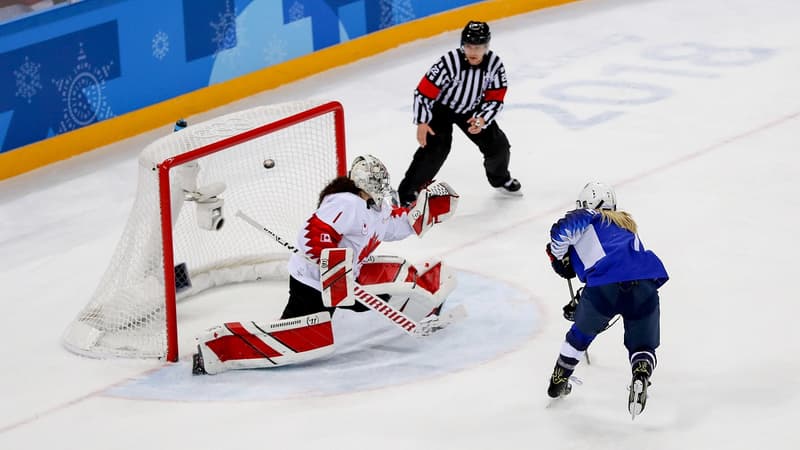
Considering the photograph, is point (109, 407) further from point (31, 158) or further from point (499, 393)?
point (31, 158)

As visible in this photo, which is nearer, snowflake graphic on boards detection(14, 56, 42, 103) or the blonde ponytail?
the blonde ponytail

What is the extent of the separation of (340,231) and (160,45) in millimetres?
3450

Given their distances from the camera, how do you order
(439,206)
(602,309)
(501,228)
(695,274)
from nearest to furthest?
(602,309)
(439,206)
(695,274)
(501,228)

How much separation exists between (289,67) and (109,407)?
14.3 feet

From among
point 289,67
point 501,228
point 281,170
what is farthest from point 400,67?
point 281,170

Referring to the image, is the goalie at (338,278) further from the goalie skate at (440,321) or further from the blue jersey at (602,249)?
the blue jersey at (602,249)

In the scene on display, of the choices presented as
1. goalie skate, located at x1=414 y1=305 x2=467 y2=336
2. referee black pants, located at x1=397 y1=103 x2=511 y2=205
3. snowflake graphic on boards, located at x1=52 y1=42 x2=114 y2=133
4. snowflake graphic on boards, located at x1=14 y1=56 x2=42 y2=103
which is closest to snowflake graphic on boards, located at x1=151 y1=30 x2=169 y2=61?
snowflake graphic on boards, located at x1=52 y1=42 x2=114 y2=133

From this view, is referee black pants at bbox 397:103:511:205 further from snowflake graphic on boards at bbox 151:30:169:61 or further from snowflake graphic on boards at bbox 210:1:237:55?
snowflake graphic on boards at bbox 210:1:237:55

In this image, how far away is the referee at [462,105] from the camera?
21.2ft

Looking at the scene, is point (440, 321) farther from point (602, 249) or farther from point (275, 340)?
point (602, 249)

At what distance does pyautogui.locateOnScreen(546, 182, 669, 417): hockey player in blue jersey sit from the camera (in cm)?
439

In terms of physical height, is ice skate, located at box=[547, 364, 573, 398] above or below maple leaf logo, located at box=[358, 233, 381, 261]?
below

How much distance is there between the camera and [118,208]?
Result: 23.1 ft

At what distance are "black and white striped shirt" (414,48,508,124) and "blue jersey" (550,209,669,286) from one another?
2.14 meters
